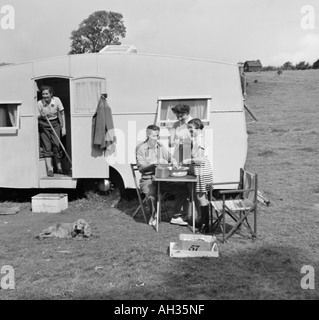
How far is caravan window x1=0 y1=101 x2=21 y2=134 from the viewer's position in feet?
25.8

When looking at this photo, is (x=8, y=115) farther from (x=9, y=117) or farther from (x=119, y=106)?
(x=119, y=106)

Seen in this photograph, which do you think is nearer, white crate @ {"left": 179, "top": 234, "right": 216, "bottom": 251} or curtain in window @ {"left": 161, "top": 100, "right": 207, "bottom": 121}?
white crate @ {"left": 179, "top": 234, "right": 216, "bottom": 251}

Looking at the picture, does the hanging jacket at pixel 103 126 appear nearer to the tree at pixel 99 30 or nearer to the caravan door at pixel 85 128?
the caravan door at pixel 85 128

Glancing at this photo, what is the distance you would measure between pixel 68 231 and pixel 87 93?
2.79 metres

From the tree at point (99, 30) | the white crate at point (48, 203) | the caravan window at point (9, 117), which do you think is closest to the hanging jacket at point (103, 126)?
the white crate at point (48, 203)

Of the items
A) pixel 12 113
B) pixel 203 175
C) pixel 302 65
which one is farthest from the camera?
pixel 302 65

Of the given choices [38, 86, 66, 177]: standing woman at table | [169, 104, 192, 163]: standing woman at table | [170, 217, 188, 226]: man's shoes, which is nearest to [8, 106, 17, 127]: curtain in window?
[38, 86, 66, 177]: standing woman at table

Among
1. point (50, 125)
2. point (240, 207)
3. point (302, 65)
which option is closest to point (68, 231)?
point (240, 207)

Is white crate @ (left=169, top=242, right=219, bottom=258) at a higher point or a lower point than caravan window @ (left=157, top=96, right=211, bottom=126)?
lower

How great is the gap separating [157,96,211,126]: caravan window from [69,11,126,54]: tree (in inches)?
1531

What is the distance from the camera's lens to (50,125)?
314 inches

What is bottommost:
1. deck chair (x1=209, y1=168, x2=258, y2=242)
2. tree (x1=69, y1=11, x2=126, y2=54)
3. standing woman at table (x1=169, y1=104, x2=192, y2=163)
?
deck chair (x1=209, y1=168, x2=258, y2=242)

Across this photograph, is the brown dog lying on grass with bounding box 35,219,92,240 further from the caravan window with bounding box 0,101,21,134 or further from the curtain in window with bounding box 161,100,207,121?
the caravan window with bounding box 0,101,21,134

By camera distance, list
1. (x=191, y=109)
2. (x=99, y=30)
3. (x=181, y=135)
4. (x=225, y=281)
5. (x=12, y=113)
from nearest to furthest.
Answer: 1. (x=225, y=281)
2. (x=181, y=135)
3. (x=191, y=109)
4. (x=12, y=113)
5. (x=99, y=30)
